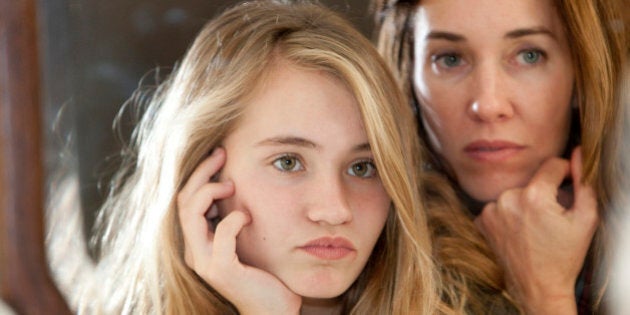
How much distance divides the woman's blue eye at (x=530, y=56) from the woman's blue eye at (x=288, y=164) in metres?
0.32

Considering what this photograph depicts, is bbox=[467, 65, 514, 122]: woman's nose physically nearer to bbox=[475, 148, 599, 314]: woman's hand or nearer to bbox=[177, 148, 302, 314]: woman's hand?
bbox=[475, 148, 599, 314]: woman's hand

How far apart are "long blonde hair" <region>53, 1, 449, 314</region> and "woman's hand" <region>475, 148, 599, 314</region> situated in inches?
5.1

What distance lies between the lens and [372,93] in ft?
2.96

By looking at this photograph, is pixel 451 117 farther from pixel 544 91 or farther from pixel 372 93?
pixel 372 93

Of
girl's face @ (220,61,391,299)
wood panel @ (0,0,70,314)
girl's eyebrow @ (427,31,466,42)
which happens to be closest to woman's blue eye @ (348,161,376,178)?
girl's face @ (220,61,391,299)

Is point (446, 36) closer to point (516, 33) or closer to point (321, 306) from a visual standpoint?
point (516, 33)

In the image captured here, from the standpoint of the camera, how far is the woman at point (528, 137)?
103 cm

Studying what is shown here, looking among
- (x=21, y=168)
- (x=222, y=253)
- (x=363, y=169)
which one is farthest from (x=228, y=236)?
(x=21, y=168)

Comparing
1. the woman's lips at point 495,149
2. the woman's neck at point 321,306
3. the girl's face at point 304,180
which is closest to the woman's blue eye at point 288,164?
the girl's face at point 304,180

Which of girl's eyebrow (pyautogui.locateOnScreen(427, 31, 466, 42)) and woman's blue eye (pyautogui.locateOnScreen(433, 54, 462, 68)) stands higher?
girl's eyebrow (pyautogui.locateOnScreen(427, 31, 466, 42))

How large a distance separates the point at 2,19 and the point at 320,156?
324 millimetres

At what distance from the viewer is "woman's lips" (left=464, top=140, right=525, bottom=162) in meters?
1.06

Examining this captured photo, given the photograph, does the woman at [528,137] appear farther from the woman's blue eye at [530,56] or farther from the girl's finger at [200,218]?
the girl's finger at [200,218]

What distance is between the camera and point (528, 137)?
107cm
